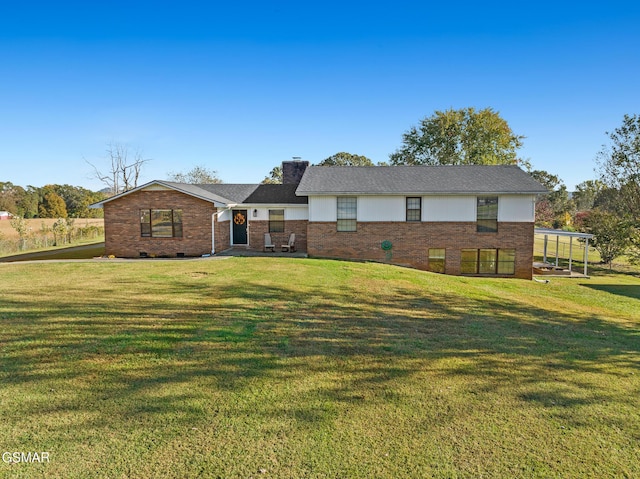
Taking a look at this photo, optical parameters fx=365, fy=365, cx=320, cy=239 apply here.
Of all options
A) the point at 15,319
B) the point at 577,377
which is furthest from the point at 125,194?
the point at 577,377

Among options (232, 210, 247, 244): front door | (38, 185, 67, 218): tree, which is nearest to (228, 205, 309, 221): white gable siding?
(232, 210, 247, 244): front door

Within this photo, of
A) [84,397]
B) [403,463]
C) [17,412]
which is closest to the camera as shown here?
[403,463]

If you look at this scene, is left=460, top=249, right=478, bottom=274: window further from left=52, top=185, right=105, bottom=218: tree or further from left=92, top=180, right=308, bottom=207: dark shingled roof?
left=52, top=185, right=105, bottom=218: tree

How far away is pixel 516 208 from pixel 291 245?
39.1 ft

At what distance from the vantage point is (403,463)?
3.34 m

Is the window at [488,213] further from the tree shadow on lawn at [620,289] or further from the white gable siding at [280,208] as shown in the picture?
the white gable siding at [280,208]

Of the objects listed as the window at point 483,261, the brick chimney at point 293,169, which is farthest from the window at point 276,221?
the window at point 483,261

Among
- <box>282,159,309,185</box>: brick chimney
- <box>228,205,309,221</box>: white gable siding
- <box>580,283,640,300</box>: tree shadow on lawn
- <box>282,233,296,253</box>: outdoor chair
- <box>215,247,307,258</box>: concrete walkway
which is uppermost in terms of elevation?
<box>282,159,309,185</box>: brick chimney

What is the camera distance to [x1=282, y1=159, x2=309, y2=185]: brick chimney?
23855mm

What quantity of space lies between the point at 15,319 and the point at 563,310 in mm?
13305

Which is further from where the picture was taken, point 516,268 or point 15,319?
point 516,268

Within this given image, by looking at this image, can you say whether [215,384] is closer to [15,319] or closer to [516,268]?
[15,319]

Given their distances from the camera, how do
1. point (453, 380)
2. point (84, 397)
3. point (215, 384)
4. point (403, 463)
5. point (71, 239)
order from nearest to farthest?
point (403, 463) < point (84, 397) < point (215, 384) < point (453, 380) < point (71, 239)

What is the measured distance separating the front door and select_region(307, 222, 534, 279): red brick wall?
3.97 m
